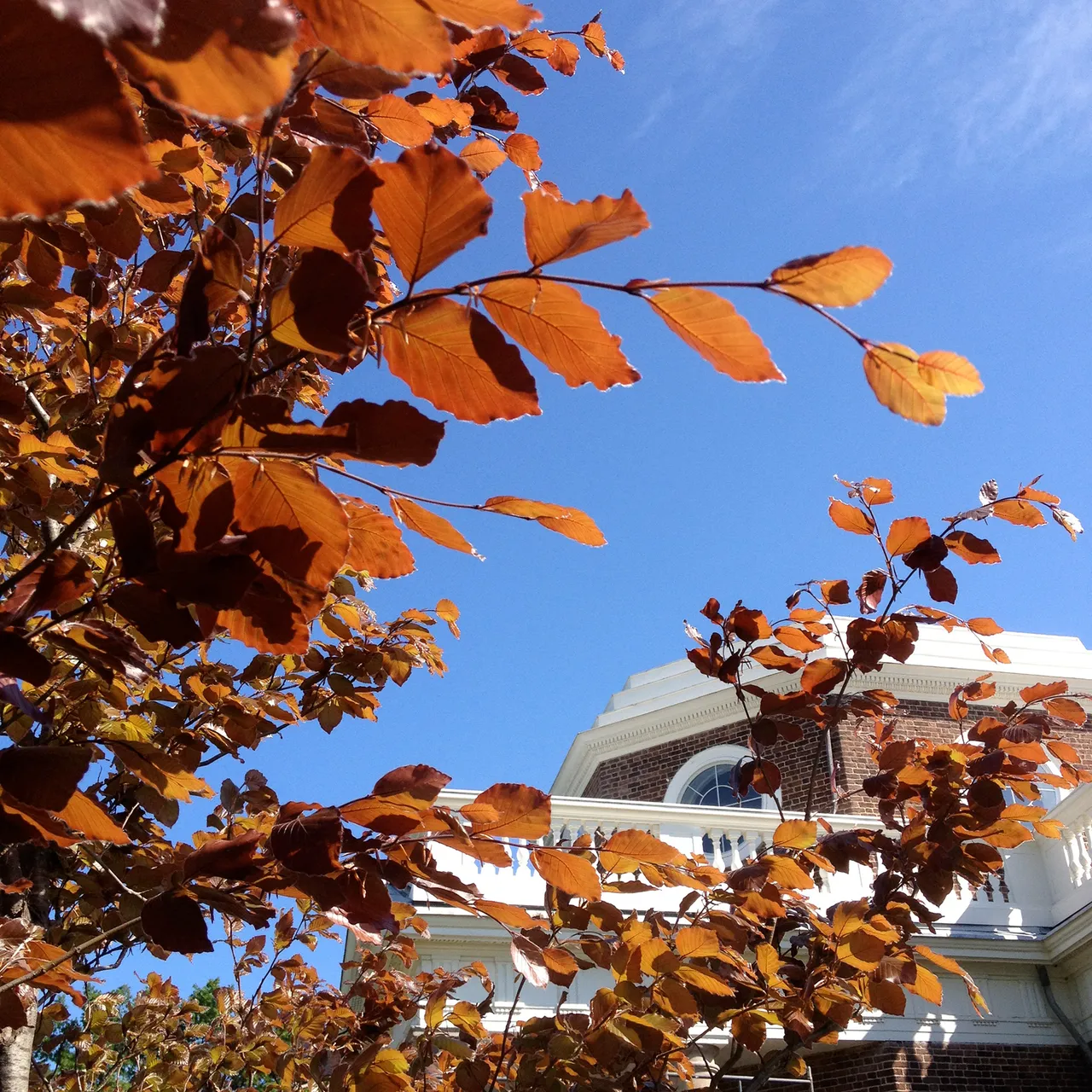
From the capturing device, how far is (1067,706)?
2947 mm

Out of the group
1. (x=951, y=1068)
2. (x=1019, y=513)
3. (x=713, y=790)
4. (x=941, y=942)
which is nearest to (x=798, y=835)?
(x=1019, y=513)

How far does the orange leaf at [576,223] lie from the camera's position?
73 cm

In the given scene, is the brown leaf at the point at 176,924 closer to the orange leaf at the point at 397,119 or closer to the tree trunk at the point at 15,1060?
the orange leaf at the point at 397,119

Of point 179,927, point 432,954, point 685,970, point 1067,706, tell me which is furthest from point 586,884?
point 432,954

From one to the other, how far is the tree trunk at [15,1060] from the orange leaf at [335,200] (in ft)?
8.76

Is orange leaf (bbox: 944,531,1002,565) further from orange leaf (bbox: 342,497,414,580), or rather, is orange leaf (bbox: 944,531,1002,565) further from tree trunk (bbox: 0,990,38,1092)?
tree trunk (bbox: 0,990,38,1092)

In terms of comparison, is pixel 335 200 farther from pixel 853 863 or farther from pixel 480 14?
pixel 853 863

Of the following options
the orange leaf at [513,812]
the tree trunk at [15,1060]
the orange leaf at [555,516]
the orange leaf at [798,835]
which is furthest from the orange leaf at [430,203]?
the tree trunk at [15,1060]

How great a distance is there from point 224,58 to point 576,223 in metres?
0.35

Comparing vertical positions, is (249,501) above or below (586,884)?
above

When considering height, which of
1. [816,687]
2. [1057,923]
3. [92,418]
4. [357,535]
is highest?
[1057,923]

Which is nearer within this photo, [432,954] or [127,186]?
[127,186]

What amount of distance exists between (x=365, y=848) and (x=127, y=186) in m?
0.93

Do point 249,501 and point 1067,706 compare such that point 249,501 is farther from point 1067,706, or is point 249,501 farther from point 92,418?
point 1067,706
